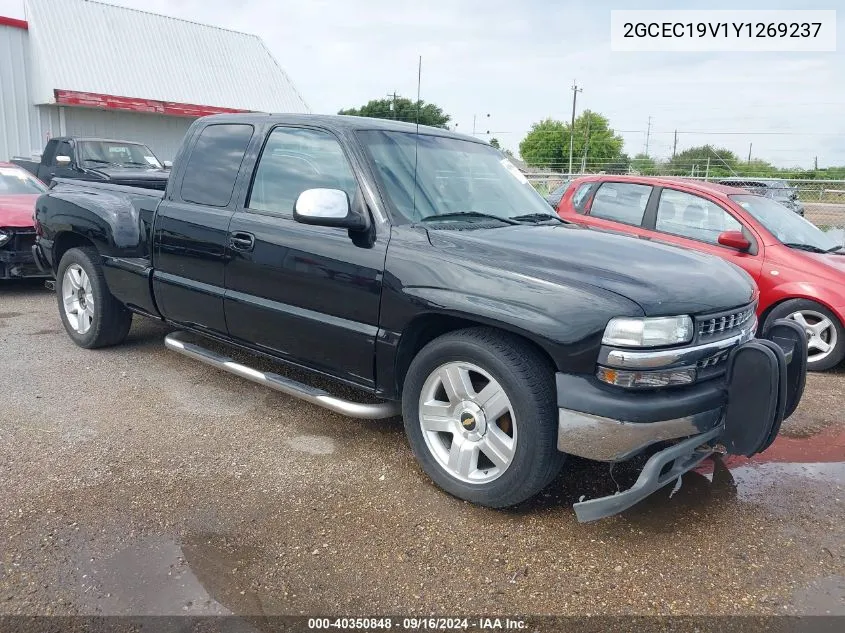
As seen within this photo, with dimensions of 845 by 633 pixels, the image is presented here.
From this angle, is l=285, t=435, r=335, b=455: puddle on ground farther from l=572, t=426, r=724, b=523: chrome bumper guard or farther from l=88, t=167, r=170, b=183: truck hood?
l=88, t=167, r=170, b=183: truck hood

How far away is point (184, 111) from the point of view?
23.6 meters

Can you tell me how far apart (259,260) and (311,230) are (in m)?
0.41

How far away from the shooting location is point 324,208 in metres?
3.35

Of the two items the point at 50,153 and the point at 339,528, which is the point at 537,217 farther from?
the point at 50,153

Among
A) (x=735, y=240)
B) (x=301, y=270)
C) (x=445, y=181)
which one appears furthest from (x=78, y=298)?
(x=735, y=240)

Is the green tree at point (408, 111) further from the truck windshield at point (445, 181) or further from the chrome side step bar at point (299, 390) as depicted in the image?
the chrome side step bar at point (299, 390)

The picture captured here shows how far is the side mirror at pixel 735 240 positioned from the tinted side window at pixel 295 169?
12.9 ft

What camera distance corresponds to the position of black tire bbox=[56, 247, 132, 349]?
5261 millimetres

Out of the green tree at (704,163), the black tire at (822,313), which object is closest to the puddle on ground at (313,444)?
the black tire at (822,313)

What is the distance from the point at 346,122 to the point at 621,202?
13.0 feet

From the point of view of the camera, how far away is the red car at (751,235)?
5.77m

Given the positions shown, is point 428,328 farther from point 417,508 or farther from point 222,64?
point 222,64

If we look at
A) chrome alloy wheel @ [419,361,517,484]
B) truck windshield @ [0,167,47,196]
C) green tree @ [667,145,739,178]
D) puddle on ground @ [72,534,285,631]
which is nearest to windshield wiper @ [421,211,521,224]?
chrome alloy wheel @ [419,361,517,484]

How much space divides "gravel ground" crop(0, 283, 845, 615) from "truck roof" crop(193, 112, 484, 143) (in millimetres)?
1802
